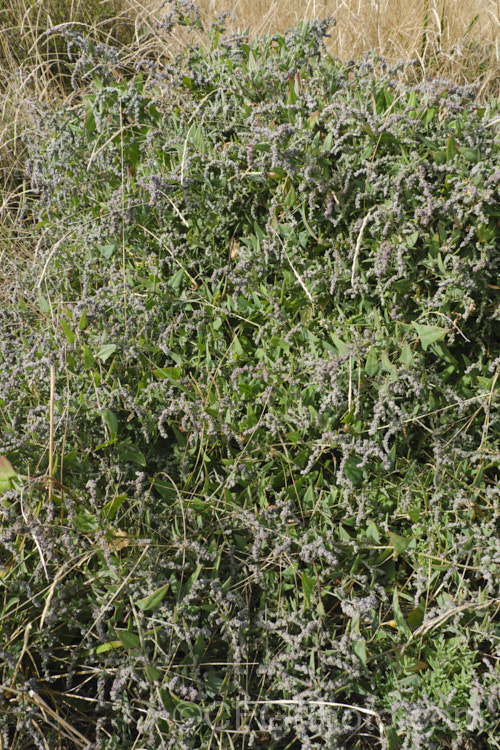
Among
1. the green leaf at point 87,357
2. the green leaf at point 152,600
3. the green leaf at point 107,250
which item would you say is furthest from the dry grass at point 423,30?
the green leaf at point 152,600

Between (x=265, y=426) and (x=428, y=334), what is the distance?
0.59 meters

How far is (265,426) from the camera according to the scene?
81.8 inches

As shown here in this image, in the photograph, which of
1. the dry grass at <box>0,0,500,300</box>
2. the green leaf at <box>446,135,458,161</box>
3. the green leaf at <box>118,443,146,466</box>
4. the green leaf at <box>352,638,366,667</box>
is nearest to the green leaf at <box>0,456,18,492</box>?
the green leaf at <box>118,443,146,466</box>

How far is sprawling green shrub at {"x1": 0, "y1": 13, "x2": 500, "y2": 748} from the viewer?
171 cm

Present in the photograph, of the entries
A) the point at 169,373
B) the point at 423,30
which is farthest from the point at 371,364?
the point at 423,30

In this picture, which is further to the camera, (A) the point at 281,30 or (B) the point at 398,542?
(A) the point at 281,30

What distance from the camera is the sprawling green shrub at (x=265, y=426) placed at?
1.71m

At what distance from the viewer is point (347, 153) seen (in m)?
2.12

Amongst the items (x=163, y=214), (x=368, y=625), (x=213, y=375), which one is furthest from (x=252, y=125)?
(x=368, y=625)

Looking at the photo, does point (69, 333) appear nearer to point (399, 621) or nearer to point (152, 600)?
point (152, 600)

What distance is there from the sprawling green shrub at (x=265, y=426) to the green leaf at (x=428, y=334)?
0.9 inches

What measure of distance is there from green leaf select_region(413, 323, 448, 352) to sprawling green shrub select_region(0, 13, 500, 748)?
24 millimetres

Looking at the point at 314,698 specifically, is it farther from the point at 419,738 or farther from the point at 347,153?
the point at 347,153

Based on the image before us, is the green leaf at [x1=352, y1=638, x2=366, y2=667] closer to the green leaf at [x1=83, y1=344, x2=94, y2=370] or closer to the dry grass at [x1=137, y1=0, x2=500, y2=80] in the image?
the green leaf at [x1=83, y1=344, x2=94, y2=370]
